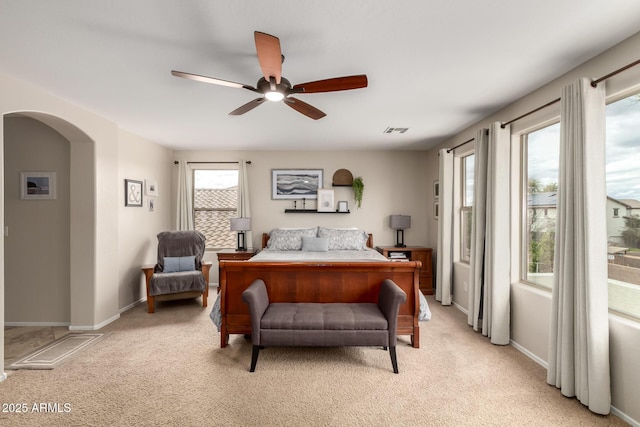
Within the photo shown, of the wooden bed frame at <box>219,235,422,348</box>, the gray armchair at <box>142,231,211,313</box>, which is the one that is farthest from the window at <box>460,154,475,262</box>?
the gray armchair at <box>142,231,211,313</box>

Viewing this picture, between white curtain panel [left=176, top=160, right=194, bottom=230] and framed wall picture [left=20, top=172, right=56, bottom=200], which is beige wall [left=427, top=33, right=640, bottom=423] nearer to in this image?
Answer: white curtain panel [left=176, top=160, right=194, bottom=230]

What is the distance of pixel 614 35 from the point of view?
6.82 feet

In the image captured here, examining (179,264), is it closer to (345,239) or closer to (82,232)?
(82,232)

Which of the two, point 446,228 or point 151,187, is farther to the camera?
point 151,187

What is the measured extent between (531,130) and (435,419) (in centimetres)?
282

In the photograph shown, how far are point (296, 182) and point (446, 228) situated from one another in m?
2.72

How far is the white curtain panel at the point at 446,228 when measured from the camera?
15.7 feet

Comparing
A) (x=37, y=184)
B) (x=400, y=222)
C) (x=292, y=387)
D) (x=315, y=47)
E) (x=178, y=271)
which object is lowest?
(x=292, y=387)

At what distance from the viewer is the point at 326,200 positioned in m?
5.84

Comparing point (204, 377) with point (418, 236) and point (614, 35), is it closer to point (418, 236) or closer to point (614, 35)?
point (614, 35)

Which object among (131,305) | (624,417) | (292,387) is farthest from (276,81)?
(131,305)

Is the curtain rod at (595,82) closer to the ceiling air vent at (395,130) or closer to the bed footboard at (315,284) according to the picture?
the ceiling air vent at (395,130)

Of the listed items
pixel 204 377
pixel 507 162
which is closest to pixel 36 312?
pixel 204 377

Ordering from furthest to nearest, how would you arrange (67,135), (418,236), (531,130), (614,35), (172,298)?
(418,236) < (172,298) < (67,135) < (531,130) < (614,35)
